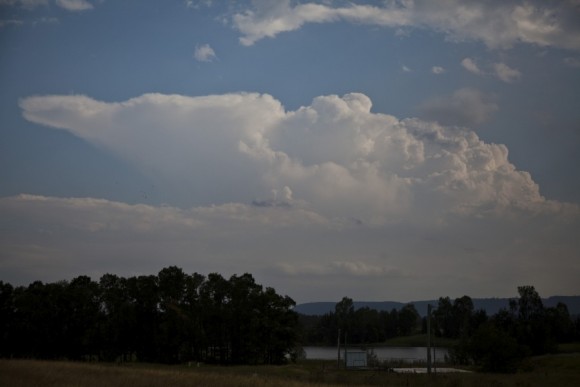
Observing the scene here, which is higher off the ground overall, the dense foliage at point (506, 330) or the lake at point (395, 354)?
the dense foliage at point (506, 330)

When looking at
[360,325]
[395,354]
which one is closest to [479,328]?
[395,354]

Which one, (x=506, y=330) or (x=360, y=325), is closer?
(x=506, y=330)

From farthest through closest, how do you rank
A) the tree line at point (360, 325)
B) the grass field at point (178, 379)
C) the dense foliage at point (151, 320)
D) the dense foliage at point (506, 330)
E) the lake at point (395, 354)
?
the tree line at point (360, 325) < the lake at point (395, 354) < the dense foliage at point (151, 320) < the dense foliage at point (506, 330) < the grass field at point (178, 379)

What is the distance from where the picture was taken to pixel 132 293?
74.4 m

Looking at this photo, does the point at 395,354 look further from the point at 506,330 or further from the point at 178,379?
the point at 178,379

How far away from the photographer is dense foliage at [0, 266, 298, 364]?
69875mm

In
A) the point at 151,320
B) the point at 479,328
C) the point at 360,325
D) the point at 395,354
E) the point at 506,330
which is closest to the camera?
the point at 479,328

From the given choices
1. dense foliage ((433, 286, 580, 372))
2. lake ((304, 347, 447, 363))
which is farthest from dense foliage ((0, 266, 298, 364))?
dense foliage ((433, 286, 580, 372))

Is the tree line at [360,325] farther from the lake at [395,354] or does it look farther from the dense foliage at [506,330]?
the dense foliage at [506,330]

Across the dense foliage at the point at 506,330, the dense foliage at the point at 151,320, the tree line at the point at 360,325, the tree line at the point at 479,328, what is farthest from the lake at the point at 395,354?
the dense foliage at the point at 151,320

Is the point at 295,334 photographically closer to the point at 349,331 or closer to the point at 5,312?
the point at 5,312

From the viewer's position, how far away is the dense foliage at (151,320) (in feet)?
229

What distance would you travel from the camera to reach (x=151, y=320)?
242 ft

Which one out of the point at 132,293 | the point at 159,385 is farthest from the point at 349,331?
the point at 159,385
